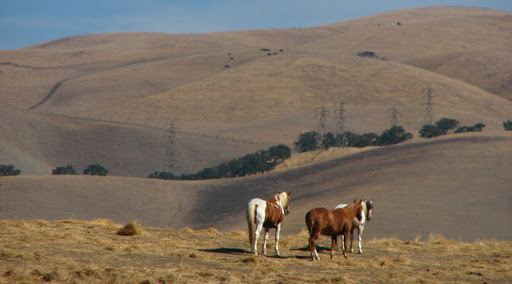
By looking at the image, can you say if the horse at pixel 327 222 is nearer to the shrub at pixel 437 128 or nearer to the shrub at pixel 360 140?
the shrub at pixel 437 128

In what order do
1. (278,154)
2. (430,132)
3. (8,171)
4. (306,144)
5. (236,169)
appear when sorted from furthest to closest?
(306,144), (430,132), (278,154), (236,169), (8,171)

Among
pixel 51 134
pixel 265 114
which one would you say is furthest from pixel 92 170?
pixel 265 114

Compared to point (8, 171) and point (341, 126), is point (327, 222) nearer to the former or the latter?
point (8, 171)

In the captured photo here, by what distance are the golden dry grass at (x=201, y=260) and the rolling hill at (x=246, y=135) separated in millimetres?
18818

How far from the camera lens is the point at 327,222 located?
1543cm

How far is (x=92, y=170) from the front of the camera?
81.0 metres

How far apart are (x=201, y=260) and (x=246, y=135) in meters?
92.4

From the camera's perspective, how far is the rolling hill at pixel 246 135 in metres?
47.6

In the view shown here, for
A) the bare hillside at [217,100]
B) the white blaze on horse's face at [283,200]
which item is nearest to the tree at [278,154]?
the bare hillside at [217,100]

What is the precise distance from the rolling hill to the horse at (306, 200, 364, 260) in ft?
68.2

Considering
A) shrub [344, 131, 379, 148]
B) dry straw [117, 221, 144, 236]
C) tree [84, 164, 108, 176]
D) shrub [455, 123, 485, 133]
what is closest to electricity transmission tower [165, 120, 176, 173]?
tree [84, 164, 108, 176]

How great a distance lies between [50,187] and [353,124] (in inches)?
2670

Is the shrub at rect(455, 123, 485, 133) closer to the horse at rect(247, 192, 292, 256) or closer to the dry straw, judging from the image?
the dry straw

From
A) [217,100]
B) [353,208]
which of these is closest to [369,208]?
[353,208]
